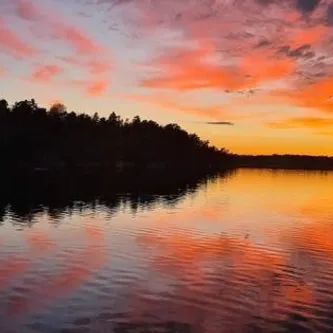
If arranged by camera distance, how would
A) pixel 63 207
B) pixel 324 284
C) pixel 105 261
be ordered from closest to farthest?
pixel 324 284 → pixel 105 261 → pixel 63 207

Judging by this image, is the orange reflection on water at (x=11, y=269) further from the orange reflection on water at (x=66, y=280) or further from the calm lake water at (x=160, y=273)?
the orange reflection on water at (x=66, y=280)

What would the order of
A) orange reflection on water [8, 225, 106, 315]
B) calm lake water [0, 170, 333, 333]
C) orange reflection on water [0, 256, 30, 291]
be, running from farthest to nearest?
orange reflection on water [0, 256, 30, 291] < orange reflection on water [8, 225, 106, 315] < calm lake water [0, 170, 333, 333]

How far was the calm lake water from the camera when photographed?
21234 mm

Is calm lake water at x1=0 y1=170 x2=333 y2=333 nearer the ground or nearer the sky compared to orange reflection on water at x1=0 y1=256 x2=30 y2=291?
nearer the ground

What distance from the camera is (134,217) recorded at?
178ft

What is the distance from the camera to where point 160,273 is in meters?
29.3

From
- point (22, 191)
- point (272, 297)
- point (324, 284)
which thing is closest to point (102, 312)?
point (272, 297)

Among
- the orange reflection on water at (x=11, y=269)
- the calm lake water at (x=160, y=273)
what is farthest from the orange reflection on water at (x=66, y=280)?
the orange reflection on water at (x=11, y=269)

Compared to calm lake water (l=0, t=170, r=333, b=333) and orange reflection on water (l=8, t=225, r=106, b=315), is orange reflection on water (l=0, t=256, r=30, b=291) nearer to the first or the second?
calm lake water (l=0, t=170, r=333, b=333)

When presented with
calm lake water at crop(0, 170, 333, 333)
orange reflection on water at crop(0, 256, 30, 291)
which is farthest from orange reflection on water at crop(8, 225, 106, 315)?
orange reflection on water at crop(0, 256, 30, 291)

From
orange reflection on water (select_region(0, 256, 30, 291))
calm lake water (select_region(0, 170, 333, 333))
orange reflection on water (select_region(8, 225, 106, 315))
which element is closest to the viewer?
calm lake water (select_region(0, 170, 333, 333))

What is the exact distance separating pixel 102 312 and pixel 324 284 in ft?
39.8

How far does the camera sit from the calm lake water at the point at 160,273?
2123 cm

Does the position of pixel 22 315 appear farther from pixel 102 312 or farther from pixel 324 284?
pixel 324 284
